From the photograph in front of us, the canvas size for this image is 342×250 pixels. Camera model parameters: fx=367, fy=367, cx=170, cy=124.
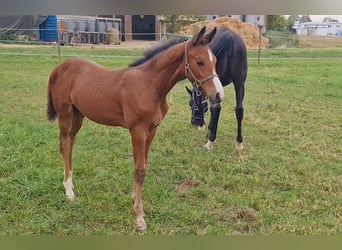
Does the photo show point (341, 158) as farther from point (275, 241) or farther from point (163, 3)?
point (163, 3)

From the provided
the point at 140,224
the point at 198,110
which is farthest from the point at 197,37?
the point at 198,110

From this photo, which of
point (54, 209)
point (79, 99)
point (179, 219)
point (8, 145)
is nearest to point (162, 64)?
point (79, 99)

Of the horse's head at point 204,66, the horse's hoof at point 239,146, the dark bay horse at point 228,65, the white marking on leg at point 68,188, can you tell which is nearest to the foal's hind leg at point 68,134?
the white marking on leg at point 68,188

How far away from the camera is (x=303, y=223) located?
2.24m

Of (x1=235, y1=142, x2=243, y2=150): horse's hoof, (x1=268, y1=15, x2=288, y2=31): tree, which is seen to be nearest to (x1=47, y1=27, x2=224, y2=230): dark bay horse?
(x1=268, y1=15, x2=288, y2=31): tree

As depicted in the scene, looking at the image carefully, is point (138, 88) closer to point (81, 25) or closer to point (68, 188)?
point (81, 25)

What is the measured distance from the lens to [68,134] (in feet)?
8.21

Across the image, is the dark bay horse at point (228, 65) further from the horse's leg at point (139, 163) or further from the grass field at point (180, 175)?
the horse's leg at point (139, 163)

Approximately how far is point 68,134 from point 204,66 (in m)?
1.14

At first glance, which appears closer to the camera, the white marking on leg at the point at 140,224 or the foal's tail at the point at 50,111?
the white marking on leg at the point at 140,224

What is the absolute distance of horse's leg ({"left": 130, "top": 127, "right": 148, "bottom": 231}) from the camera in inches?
81.9

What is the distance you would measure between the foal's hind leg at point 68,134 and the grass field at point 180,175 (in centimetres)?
11

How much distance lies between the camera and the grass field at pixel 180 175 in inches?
88.4

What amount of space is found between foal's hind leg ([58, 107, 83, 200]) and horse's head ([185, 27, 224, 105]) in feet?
3.20
